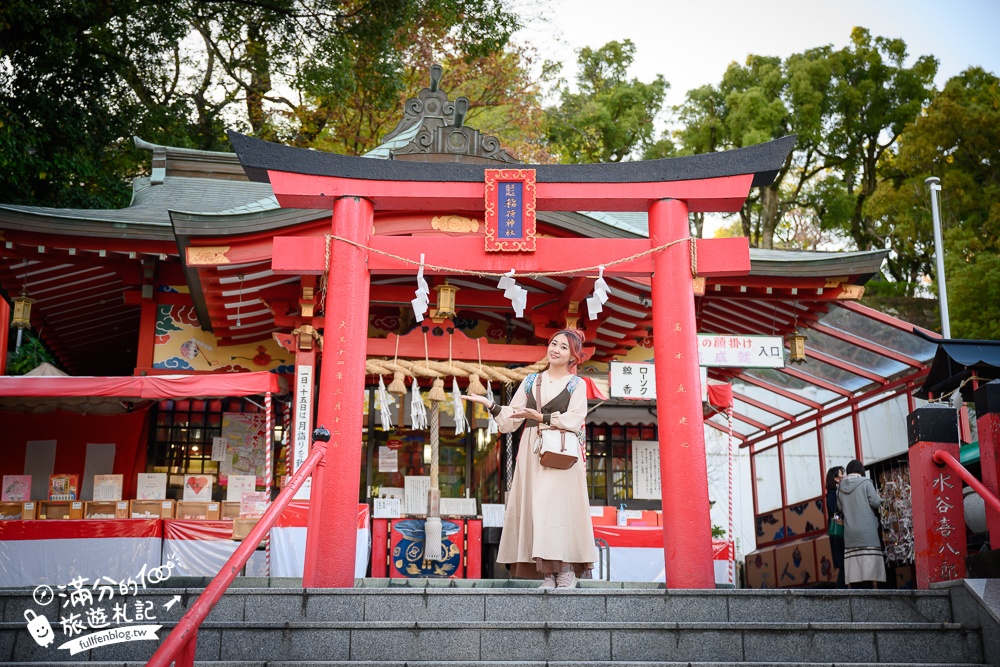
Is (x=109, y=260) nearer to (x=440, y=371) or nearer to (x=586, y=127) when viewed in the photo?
(x=440, y=371)

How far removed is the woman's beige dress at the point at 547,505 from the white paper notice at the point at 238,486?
20.0ft

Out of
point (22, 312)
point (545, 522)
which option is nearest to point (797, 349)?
point (545, 522)

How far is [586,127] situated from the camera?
88.7 feet

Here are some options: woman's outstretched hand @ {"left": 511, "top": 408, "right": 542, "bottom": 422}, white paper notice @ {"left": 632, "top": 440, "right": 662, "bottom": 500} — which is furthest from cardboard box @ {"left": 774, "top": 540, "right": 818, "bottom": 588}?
woman's outstretched hand @ {"left": 511, "top": 408, "right": 542, "bottom": 422}

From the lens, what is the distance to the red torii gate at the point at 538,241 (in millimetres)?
7871

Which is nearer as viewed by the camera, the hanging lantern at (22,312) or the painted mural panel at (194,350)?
the hanging lantern at (22,312)

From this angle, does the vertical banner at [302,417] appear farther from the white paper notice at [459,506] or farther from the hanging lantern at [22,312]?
the hanging lantern at [22,312]

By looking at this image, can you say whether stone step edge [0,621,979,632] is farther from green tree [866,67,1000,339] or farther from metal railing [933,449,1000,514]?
green tree [866,67,1000,339]

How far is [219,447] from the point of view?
518 inches

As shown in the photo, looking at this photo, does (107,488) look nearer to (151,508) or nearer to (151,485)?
(151,508)

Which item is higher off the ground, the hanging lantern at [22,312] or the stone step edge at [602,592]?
the hanging lantern at [22,312]

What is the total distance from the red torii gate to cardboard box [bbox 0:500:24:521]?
5001mm

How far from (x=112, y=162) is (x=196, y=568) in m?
12.6

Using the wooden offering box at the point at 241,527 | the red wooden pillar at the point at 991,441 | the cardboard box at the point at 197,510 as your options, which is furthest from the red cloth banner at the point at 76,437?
the red wooden pillar at the point at 991,441
